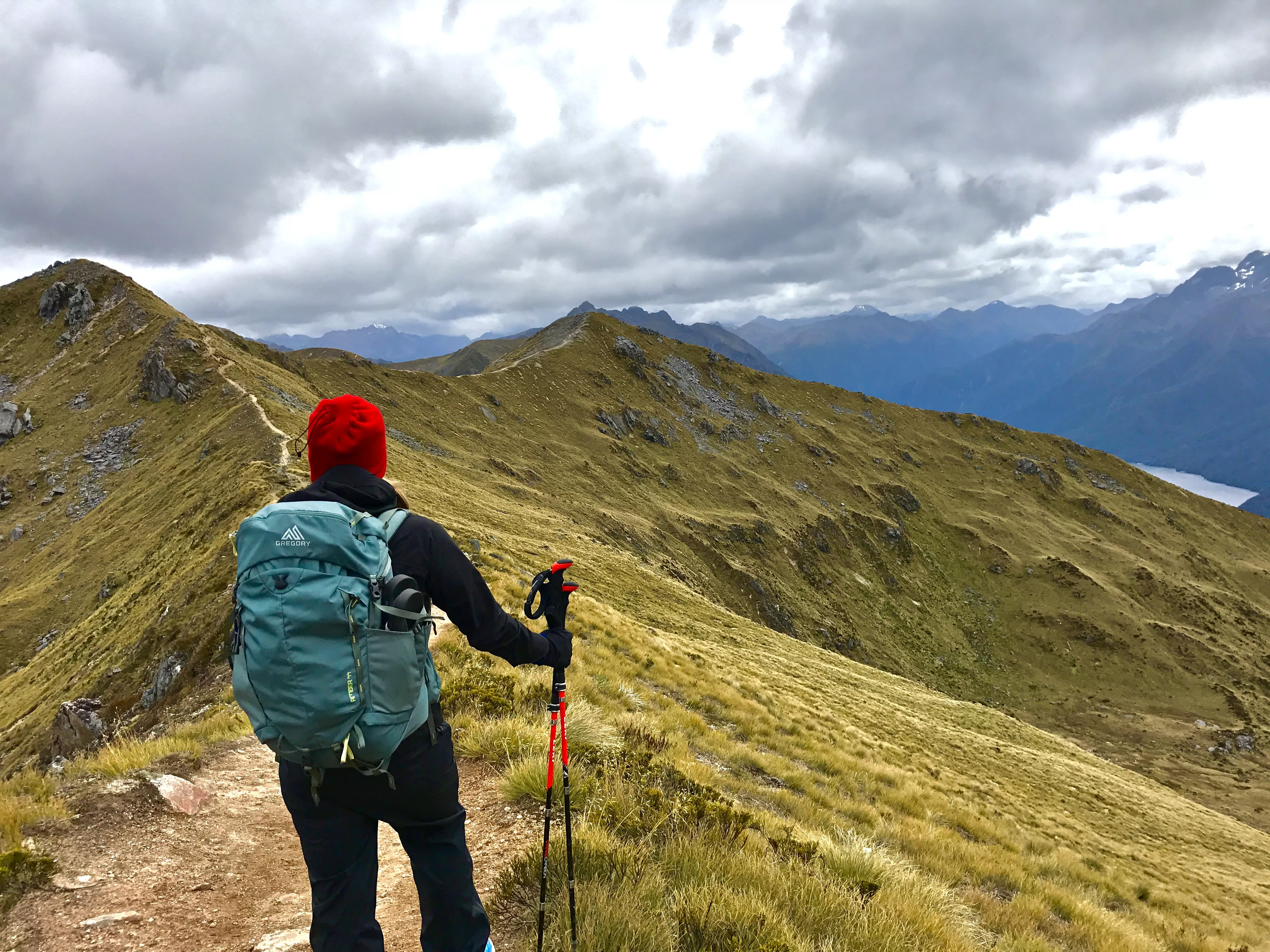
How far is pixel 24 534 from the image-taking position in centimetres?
4644

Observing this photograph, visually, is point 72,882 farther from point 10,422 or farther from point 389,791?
point 10,422

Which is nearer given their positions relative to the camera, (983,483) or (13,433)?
(13,433)

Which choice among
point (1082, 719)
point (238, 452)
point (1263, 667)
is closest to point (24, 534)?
point (238, 452)

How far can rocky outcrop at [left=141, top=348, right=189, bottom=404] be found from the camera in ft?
172

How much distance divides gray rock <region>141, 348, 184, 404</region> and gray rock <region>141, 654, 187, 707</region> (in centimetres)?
4669

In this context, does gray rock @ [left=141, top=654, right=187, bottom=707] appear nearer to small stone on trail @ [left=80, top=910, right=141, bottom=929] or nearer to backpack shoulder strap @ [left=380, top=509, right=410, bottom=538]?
small stone on trail @ [left=80, top=910, right=141, bottom=929]

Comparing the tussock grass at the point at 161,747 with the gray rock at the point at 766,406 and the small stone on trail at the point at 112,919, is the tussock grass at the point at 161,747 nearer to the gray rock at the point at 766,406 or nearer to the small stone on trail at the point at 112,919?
the small stone on trail at the point at 112,919

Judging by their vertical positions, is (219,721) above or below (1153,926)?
above

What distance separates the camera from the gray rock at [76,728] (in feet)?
52.6

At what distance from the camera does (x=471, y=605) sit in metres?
3.38

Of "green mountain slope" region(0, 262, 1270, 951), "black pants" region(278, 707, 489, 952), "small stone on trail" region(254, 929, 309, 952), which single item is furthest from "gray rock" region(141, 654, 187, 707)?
"black pants" region(278, 707, 489, 952)

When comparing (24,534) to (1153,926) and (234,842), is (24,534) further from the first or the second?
(1153,926)

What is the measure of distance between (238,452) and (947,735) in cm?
3917

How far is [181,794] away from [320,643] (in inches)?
259
